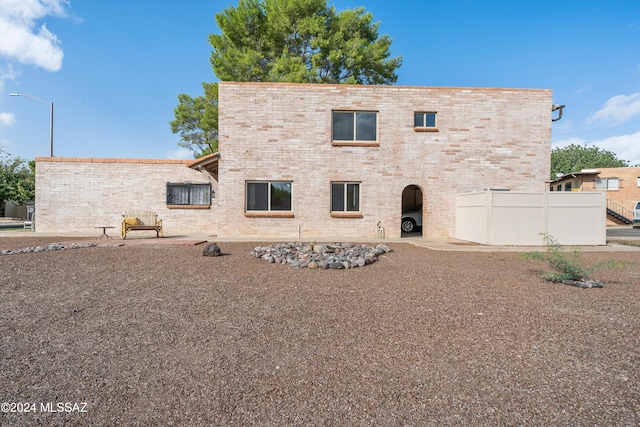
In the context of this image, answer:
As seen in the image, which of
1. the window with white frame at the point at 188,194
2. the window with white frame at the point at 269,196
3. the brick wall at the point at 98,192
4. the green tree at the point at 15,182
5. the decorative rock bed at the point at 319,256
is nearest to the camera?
the decorative rock bed at the point at 319,256

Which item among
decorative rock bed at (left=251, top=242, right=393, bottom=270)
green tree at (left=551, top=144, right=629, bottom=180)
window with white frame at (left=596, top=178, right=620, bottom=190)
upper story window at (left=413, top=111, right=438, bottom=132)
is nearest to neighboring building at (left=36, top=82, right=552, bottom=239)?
upper story window at (left=413, top=111, right=438, bottom=132)

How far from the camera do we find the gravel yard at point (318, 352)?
2047mm

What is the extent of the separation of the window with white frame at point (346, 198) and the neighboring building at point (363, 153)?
4 cm

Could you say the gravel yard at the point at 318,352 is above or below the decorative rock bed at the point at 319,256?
below

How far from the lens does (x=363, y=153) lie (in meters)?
13.0

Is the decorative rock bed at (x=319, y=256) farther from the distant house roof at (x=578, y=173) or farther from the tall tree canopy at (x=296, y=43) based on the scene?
the distant house roof at (x=578, y=173)

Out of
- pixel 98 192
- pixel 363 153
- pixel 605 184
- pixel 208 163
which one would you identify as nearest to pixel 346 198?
pixel 363 153

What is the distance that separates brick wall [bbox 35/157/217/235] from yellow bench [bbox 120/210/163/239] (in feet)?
6.26

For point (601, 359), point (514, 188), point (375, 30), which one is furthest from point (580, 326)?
point (375, 30)

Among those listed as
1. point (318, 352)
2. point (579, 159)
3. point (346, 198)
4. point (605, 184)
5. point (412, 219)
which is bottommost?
point (318, 352)

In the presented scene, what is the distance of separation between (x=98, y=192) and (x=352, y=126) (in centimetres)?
1257

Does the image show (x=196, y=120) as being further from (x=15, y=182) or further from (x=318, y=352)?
(x=318, y=352)

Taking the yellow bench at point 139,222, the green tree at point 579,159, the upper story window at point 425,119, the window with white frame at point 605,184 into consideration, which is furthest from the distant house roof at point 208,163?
the green tree at point 579,159

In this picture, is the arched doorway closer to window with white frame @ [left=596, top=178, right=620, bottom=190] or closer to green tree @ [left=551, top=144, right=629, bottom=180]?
window with white frame @ [left=596, top=178, right=620, bottom=190]
